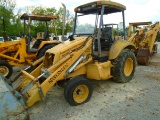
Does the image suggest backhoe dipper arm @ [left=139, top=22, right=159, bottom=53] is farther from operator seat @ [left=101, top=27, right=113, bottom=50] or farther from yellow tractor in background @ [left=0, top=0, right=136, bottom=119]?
operator seat @ [left=101, top=27, right=113, bottom=50]

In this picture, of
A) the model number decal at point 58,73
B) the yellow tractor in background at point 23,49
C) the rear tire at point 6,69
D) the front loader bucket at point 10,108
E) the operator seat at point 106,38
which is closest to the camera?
the front loader bucket at point 10,108

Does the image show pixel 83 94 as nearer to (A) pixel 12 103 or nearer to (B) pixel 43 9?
(A) pixel 12 103

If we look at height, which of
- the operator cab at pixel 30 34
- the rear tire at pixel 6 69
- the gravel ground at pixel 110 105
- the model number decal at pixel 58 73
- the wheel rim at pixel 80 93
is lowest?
the gravel ground at pixel 110 105

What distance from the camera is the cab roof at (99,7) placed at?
5.22 metres

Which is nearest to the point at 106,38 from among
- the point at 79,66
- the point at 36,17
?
the point at 79,66

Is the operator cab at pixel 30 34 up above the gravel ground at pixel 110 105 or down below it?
above

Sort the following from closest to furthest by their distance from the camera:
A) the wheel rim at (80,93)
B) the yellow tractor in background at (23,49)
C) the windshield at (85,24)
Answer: the wheel rim at (80,93) < the windshield at (85,24) < the yellow tractor in background at (23,49)

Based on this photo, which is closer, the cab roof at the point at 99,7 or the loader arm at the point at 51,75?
the loader arm at the point at 51,75

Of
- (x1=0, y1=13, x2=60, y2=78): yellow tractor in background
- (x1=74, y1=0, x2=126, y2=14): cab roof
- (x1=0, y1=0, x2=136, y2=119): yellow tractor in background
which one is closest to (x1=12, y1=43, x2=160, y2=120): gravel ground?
(x1=0, y1=0, x2=136, y2=119): yellow tractor in background

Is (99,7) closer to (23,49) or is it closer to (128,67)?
(128,67)

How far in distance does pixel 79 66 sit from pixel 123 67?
1.65m

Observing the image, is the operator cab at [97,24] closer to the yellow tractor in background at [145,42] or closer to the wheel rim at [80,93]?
the wheel rim at [80,93]

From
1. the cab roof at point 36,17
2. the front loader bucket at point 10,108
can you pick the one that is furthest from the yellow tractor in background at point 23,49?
the front loader bucket at point 10,108

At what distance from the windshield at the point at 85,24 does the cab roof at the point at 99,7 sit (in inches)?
7.0
